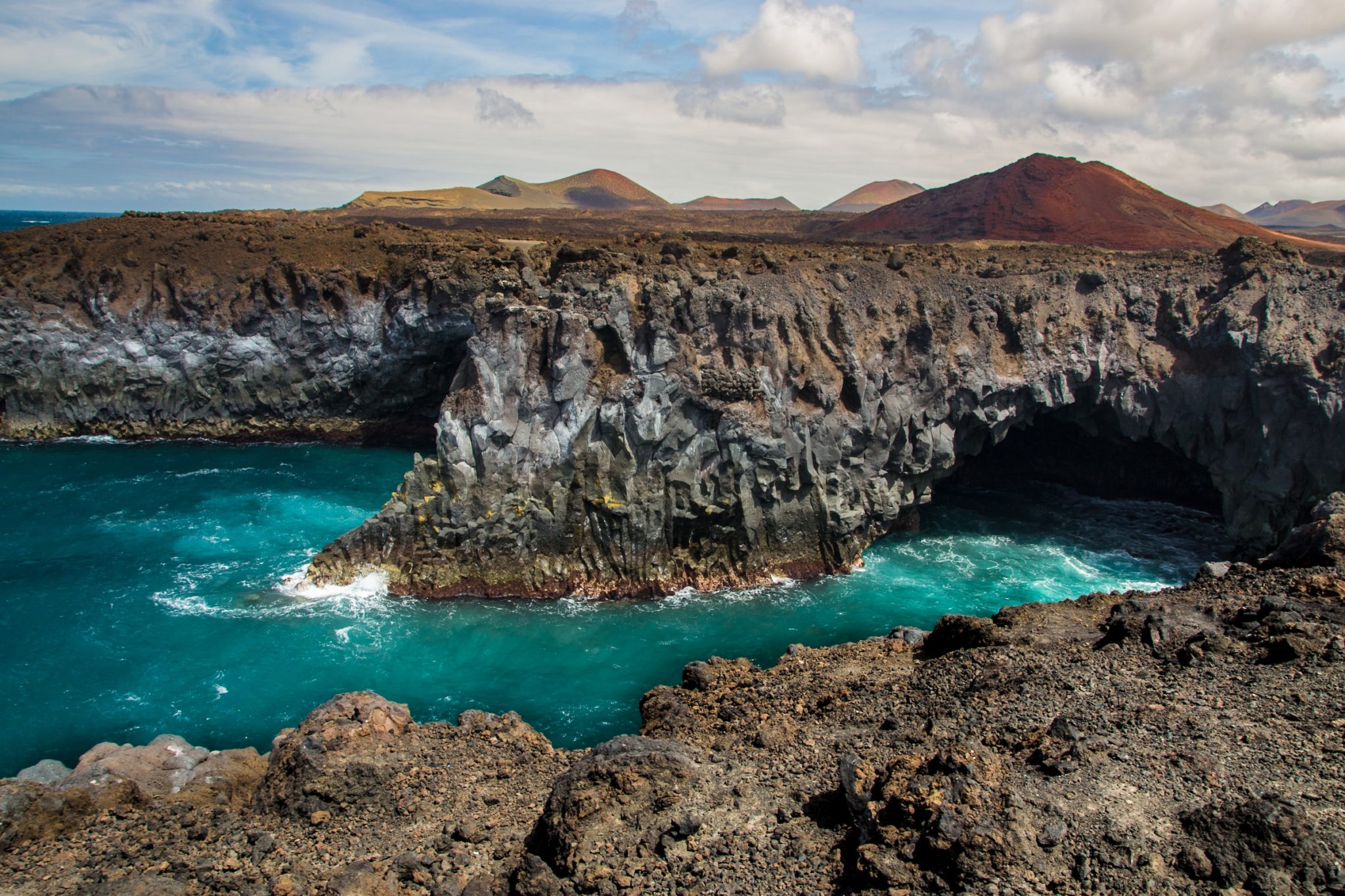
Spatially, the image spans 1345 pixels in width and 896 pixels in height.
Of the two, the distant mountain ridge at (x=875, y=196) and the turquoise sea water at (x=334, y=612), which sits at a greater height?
the distant mountain ridge at (x=875, y=196)

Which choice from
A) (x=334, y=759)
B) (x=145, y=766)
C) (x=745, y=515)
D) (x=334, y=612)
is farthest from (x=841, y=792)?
(x=334, y=612)

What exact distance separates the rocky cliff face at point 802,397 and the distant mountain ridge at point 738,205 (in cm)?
12328

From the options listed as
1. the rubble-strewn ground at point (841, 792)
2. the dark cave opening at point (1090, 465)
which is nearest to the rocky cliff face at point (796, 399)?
the dark cave opening at point (1090, 465)

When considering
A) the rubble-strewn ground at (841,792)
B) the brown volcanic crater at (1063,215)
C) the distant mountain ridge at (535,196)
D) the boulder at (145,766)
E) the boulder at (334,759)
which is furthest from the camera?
the distant mountain ridge at (535,196)

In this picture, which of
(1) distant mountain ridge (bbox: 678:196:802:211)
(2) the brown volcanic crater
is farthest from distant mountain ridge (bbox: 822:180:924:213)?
(2) the brown volcanic crater

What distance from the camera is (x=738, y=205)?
171 metres

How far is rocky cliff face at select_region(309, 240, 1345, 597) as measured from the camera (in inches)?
1357

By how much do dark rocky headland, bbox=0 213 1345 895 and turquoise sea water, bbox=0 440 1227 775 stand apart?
2.38 meters

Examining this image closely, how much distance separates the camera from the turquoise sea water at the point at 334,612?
2592 centimetres

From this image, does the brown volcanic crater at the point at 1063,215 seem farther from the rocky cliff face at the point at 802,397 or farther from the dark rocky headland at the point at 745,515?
the dark rocky headland at the point at 745,515

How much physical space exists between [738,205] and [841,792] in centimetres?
16600

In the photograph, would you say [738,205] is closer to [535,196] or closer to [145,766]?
[535,196]

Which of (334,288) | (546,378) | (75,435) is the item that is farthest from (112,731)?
(75,435)

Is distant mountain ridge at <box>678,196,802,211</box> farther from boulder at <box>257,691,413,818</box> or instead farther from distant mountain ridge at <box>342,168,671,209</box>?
boulder at <box>257,691,413,818</box>
